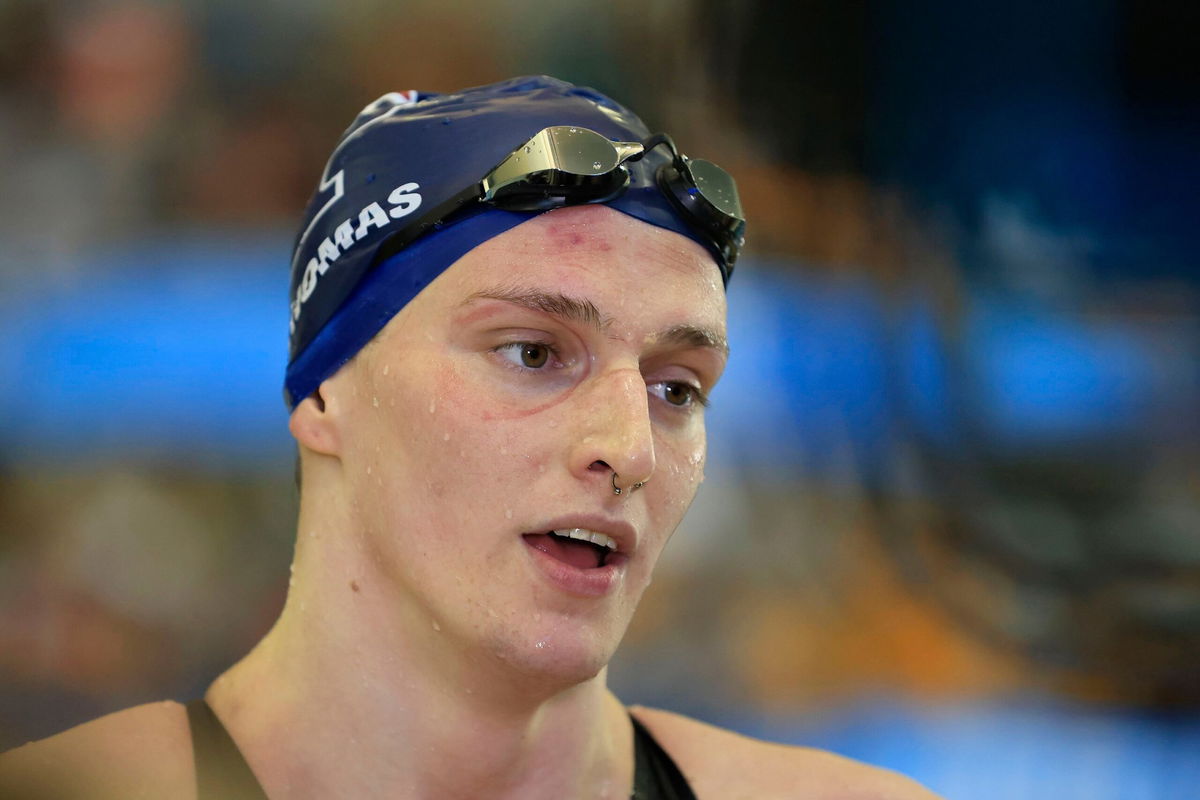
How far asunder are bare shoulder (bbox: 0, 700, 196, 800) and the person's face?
0.54 metres

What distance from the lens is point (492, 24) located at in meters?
4.12

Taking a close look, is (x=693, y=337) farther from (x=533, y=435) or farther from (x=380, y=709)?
(x=380, y=709)

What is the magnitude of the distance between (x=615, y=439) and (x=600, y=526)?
0.53 ft

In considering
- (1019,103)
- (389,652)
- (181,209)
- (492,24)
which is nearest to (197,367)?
(181,209)

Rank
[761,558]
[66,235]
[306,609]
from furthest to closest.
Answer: [761,558]
[66,235]
[306,609]

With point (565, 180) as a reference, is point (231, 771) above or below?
below

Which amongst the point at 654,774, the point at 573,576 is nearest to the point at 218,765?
the point at 573,576

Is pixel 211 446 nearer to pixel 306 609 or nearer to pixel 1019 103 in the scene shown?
pixel 306 609

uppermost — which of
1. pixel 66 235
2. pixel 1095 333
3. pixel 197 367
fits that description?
pixel 1095 333

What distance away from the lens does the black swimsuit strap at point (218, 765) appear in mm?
2105

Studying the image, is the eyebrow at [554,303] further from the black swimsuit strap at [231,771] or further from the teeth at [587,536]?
the black swimsuit strap at [231,771]

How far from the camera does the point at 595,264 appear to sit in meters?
2.10

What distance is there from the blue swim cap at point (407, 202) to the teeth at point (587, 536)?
0.57 metres

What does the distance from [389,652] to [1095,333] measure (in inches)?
150
